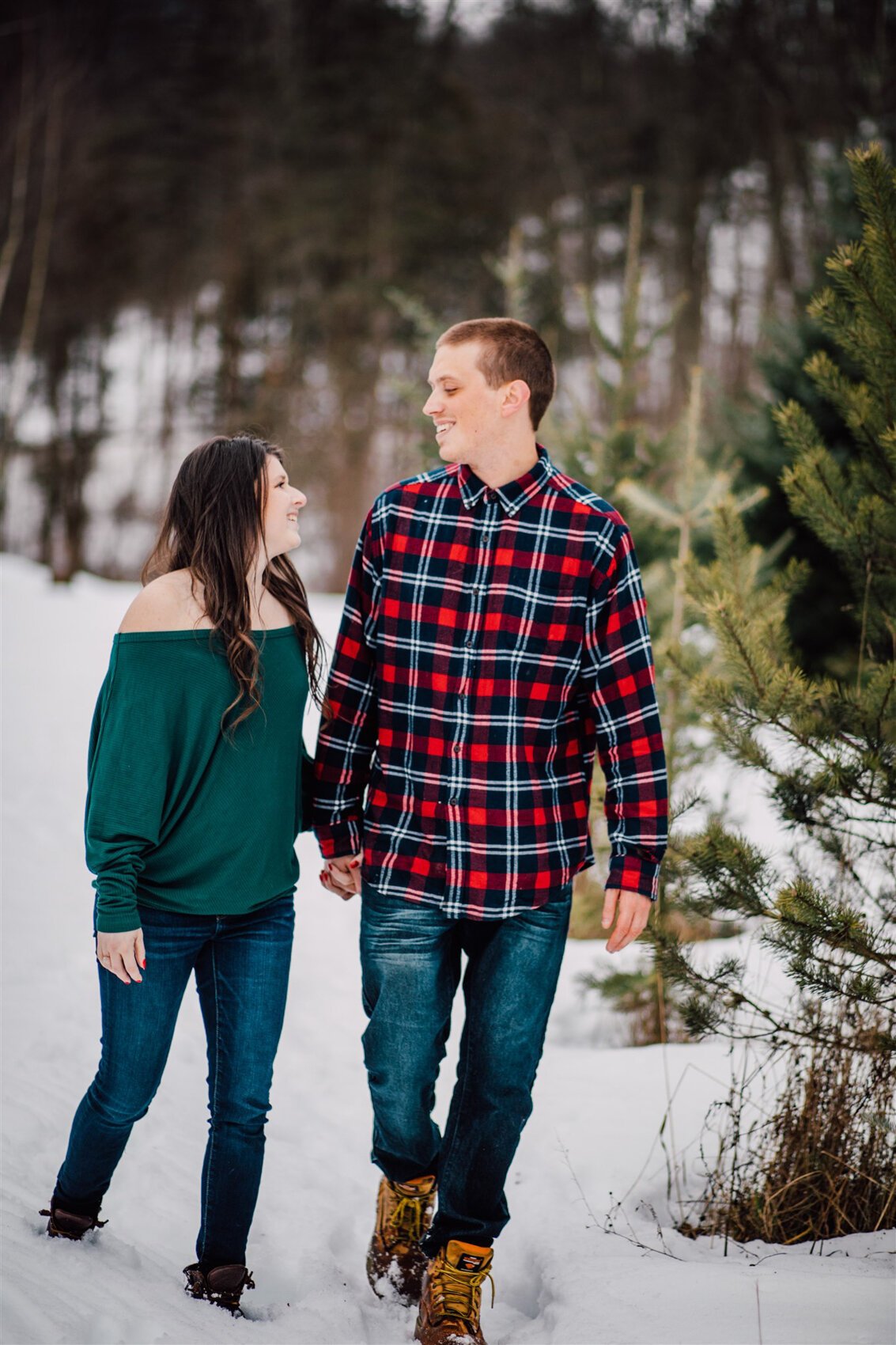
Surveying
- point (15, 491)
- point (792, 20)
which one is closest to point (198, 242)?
point (15, 491)

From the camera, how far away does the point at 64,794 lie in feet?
21.2

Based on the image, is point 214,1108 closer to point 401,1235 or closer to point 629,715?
point 401,1235

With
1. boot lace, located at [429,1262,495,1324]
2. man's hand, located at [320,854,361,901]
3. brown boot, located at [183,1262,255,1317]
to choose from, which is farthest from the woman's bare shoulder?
boot lace, located at [429,1262,495,1324]

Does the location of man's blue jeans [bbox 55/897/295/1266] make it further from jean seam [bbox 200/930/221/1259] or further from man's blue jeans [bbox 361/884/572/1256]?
man's blue jeans [bbox 361/884/572/1256]

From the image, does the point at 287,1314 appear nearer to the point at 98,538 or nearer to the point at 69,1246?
the point at 69,1246

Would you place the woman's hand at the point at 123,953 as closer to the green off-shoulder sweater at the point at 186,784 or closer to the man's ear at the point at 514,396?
the green off-shoulder sweater at the point at 186,784

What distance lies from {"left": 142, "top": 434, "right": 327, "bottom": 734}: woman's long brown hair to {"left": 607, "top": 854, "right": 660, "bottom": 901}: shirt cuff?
0.91 m

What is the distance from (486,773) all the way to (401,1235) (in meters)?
1.19

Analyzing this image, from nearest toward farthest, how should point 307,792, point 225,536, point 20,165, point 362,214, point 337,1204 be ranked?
point 225,536
point 307,792
point 337,1204
point 20,165
point 362,214

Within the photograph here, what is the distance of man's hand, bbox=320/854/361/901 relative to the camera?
8.61 feet

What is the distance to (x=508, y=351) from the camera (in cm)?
247

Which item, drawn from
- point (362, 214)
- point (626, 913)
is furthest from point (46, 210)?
point (626, 913)

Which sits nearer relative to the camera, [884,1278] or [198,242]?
[884,1278]

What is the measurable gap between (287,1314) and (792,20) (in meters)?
17.0
